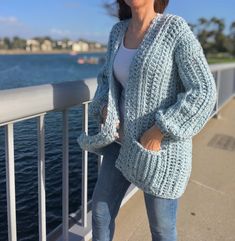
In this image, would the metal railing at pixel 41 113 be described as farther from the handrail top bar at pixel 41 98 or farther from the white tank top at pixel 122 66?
the white tank top at pixel 122 66

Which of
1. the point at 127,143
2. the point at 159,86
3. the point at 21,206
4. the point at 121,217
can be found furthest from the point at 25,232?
the point at 159,86

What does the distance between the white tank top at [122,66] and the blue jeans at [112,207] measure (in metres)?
0.15

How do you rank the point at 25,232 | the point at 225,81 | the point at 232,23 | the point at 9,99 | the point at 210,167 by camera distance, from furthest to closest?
the point at 232,23 < the point at 225,81 < the point at 210,167 < the point at 25,232 < the point at 9,99

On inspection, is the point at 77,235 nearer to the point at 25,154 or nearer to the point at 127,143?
the point at 25,154

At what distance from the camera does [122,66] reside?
2.07 m

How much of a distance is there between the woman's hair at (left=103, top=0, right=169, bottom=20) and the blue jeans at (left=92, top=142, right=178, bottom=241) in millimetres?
715

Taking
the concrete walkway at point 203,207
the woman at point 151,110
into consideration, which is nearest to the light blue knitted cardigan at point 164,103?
the woman at point 151,110

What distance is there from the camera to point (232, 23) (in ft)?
279

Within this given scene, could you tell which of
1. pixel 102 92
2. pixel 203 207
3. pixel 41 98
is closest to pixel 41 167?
pixel 41 98

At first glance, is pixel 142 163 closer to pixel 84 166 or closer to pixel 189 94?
pixel 189 94

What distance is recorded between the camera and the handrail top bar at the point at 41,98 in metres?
1.88

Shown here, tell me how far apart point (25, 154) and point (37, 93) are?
0.54 m

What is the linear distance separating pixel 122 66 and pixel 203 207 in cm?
228

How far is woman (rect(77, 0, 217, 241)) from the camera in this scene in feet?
6.23
